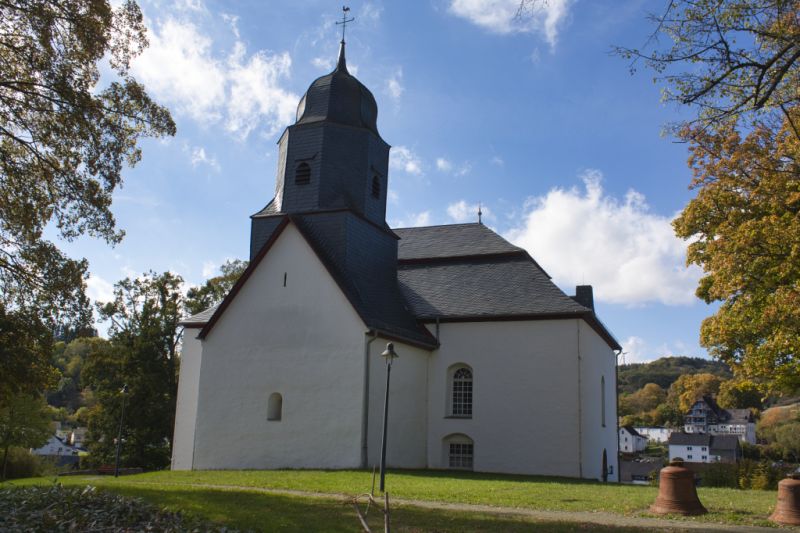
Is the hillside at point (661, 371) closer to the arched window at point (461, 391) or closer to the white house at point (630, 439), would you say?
the white house at point (630, 439)

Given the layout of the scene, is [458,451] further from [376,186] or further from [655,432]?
[655,432]

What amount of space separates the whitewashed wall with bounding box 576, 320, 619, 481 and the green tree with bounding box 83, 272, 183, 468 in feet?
75.6

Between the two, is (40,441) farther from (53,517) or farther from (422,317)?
(53,517)

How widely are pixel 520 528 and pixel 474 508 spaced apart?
2.34 metres

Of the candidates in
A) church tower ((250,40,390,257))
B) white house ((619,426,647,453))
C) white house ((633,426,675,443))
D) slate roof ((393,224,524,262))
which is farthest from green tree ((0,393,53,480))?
white house ((633,426,675,443))

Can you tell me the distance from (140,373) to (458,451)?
68.5 ft

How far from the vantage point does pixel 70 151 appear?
1366 cm

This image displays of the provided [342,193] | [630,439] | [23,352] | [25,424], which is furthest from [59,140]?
[630,439]

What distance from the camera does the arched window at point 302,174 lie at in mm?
25391

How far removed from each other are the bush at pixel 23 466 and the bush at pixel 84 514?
18.9 m

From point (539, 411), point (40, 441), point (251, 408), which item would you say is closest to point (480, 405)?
point (539, 411)

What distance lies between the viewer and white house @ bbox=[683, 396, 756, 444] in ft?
357

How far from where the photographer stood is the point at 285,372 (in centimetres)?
2311

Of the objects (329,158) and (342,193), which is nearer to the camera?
(342,193)
